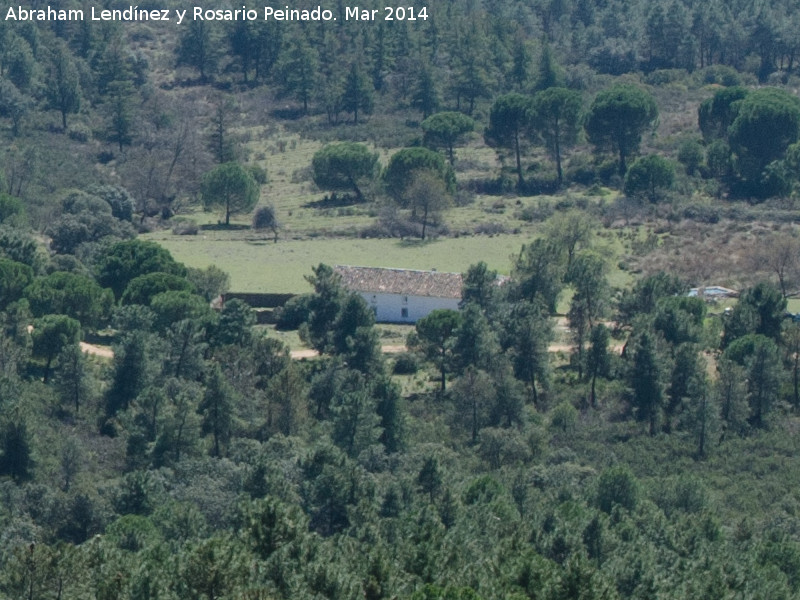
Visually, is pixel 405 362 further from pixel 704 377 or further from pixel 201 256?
pixel 201 256

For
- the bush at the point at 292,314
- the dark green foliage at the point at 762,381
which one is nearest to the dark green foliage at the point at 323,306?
the bush at the point at 292,314

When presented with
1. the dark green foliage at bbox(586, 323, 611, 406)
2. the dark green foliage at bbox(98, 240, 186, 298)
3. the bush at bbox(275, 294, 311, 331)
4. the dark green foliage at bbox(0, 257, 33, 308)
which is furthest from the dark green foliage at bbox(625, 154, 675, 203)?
the dark green foliage at bbox(0, 257, 33, 308)

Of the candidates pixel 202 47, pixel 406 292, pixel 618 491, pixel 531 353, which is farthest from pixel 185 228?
pixel 618 491

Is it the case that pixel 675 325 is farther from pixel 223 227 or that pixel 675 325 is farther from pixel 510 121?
pixel 510 121

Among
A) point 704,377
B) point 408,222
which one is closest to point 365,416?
point 704,377

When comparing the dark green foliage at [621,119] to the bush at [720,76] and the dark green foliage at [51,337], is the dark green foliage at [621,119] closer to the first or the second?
the bush at [720,76]

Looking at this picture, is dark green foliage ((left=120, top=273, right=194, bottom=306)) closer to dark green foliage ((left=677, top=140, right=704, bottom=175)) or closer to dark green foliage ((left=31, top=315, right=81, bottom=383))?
dark green foliage ((left=31, top=315, right=81, bottom=383))
